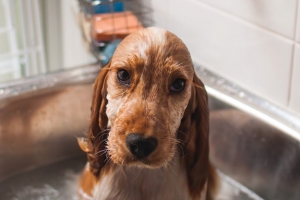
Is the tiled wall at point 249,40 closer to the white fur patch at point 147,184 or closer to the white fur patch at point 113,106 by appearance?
the white fur patch at point 147,184

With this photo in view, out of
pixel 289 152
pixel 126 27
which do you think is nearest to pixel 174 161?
pixel 289 152

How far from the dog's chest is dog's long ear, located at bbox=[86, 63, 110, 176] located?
0.17 ft

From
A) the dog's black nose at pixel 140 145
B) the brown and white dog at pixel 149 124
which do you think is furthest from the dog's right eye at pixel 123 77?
the dog's black nose at pixel 140 145

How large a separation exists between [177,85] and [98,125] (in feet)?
0.74

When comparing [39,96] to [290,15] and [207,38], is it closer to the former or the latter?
[207,38]

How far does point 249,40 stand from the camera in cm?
134

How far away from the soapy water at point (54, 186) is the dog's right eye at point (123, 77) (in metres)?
0.52

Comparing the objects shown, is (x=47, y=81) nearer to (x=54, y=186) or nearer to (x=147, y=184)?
(x=54, y=186)

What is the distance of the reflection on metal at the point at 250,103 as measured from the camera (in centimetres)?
128

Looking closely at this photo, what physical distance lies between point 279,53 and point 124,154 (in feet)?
1.89

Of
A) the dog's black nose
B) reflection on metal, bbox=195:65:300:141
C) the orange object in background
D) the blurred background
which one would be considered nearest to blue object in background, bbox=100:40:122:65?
the orange object in background

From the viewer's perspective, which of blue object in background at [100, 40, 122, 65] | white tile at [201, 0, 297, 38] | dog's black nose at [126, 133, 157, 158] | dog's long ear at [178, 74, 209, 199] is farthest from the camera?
blue object in background at [100, 40, 122, 65]

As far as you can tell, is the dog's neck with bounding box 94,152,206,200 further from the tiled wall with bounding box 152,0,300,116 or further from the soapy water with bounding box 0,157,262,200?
the tiled wall with bounding box 152,0,300,116

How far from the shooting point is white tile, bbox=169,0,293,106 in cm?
129
